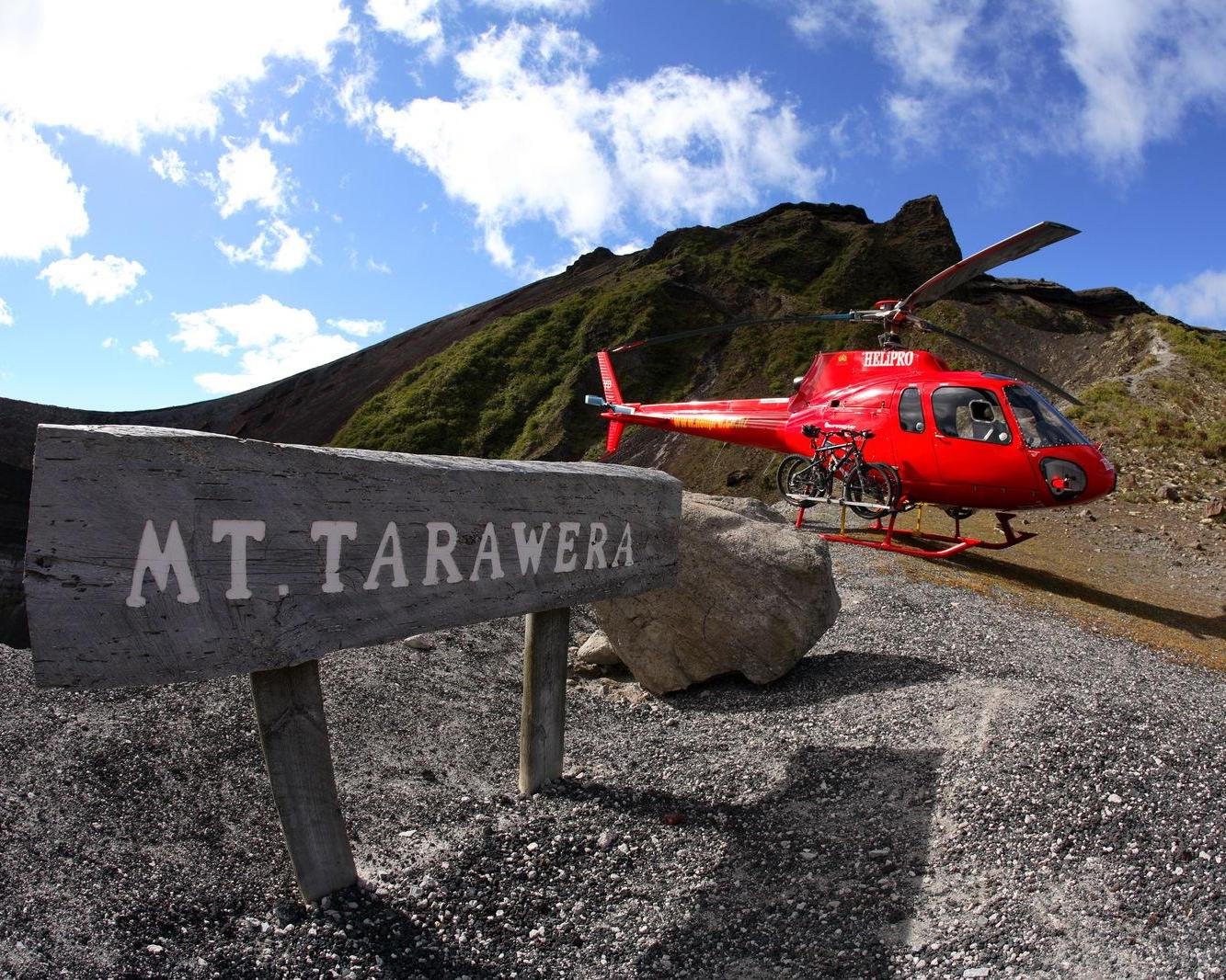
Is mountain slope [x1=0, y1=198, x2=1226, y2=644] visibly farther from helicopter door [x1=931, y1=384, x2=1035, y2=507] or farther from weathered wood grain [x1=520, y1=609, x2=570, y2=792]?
weathered wood grain [x1=520, y1=609, x2=570, y2=792]

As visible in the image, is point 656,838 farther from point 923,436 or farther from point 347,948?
point 923,436

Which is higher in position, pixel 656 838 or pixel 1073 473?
pixel 1073 473

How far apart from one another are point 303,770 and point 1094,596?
10017mm

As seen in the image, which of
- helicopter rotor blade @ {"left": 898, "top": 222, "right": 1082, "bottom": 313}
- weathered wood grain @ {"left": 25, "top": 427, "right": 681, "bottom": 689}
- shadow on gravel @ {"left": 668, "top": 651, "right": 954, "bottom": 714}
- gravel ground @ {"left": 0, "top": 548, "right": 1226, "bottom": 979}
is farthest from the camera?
helicopter rotor blade @ {"left": 898, "top": 222, "right": 1082, "bottom": 313}

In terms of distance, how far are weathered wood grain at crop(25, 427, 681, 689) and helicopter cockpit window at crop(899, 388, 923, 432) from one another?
25.6ft

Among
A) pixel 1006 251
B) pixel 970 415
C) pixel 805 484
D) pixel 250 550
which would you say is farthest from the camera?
pixel 805 484

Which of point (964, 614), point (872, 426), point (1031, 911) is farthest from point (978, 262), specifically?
point (1031, 911)

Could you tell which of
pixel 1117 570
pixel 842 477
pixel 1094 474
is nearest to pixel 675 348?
pixel 1117 570

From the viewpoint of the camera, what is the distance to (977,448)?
33.0ft

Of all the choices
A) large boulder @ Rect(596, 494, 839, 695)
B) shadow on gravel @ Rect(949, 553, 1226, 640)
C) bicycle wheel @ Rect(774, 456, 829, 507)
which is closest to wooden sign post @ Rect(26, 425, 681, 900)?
large boulder @ Rect(596, 494, 839, 695)

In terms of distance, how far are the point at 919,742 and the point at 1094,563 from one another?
9353 millimetres

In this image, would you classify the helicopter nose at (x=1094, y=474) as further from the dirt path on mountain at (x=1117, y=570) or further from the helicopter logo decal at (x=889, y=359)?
the helicopter logo decal at (x=889, y=359)

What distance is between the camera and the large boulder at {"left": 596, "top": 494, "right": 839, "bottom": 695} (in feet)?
20.7

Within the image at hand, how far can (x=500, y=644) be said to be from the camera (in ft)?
24.0
